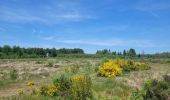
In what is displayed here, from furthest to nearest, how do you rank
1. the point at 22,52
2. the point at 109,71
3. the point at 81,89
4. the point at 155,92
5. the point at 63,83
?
the point at 22,52
the point at 109,71
the point at 63,83
the point at 81,89
the point at 155,92

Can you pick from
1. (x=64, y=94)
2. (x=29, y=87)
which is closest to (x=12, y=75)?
(x=29, y=87)

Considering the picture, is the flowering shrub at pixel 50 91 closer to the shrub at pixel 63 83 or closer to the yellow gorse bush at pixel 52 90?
the yellow gorse bush at pixel 52 90

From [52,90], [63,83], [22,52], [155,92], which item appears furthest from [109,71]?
[22,52]

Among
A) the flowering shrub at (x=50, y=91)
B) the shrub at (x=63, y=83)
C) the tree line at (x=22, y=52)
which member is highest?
the tree line at (x=22, y=52)

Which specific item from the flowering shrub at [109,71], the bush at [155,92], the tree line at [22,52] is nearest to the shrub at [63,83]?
the bush at [155,92]

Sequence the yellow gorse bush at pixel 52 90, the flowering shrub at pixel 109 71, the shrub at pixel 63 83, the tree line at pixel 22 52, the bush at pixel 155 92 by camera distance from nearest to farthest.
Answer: the bush at pixel 155 92
the yellow gorse bush at pixel 52 90
the shrub at pixel 63 83
the flowering shrub at pixel 109 71
the tree line at pixel 22 52

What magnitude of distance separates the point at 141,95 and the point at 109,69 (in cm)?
965

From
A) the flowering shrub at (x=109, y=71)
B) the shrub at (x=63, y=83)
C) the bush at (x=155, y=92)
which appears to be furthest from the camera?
the flowering shrub at (x=109, y=71)

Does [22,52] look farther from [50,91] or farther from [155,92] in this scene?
[155,92]

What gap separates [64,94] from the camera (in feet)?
47.3

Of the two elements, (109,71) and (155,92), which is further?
(109,71)

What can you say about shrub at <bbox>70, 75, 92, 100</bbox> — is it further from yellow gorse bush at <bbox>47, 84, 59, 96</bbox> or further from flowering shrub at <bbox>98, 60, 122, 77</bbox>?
flowering shrub at <bbox>98, 60, 122, 77</bbox>

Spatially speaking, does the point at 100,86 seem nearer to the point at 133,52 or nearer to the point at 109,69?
the point at 109,69

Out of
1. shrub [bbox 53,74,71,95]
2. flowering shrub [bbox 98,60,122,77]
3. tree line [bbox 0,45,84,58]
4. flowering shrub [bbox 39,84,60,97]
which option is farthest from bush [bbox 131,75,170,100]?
tree line [bbox 0,45,84,58]
